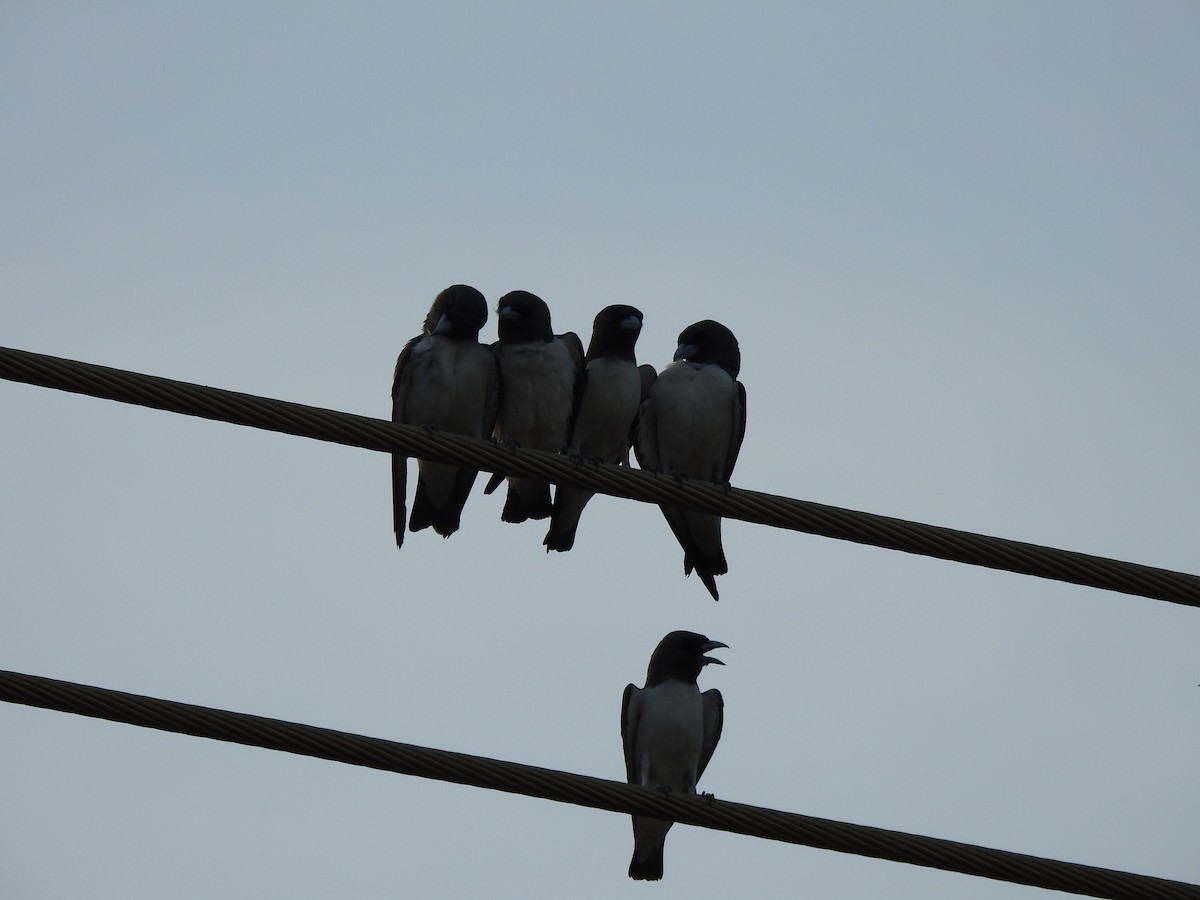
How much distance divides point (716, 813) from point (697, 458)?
4.95 m

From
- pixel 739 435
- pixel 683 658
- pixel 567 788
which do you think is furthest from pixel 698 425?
pixel 567 788

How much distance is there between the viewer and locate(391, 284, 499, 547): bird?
974cm

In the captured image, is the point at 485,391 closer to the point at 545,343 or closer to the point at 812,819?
the point at 545,343

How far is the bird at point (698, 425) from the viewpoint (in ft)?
33.4

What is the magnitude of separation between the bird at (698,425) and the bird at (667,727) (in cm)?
76

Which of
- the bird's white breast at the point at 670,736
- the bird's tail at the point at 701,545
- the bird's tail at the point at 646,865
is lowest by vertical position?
the bird's tail at the point at 646,865

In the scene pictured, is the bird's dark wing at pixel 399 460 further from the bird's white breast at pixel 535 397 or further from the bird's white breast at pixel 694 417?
the bird's white breast at pixel 694 417

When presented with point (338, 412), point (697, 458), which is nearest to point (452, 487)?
point (697, 458)

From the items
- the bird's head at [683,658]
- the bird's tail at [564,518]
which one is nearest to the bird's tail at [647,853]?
the bird's head at [683,658]

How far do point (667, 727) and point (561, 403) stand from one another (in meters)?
2.32

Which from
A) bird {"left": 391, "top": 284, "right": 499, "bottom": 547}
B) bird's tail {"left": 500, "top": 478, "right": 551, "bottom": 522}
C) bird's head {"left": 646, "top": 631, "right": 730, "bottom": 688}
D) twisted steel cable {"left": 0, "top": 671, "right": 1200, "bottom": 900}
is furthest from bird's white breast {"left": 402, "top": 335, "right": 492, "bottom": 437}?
twisted steel cable {"left": 0, "top": 671, "right": 1200, "bottom": 900}

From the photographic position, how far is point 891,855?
5336mm

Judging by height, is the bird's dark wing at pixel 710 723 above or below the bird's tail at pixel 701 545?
below

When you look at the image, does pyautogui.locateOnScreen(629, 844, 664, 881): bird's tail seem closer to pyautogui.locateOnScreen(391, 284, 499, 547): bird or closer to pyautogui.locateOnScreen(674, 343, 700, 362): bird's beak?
pyautogui.locateOnScreen(391, 284, 499, 547): bird
